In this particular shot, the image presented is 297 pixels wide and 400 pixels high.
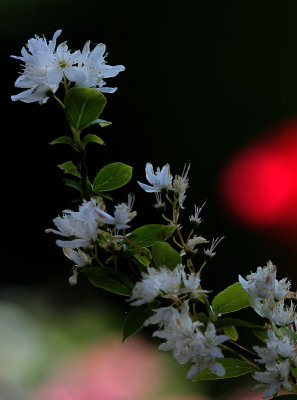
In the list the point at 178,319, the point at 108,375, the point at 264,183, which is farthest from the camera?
the point at 264,183

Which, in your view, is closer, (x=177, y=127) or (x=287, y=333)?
(x=287, y=333)

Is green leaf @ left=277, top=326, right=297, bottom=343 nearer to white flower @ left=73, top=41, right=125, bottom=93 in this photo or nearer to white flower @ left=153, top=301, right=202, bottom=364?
white flower @ left=153, top=301, right=202, bottom=364

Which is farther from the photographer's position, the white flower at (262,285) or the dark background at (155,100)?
the dark background at (155,100)

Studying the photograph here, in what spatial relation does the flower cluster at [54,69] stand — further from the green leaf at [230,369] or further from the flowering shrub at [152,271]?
the green leaf at [230,369]

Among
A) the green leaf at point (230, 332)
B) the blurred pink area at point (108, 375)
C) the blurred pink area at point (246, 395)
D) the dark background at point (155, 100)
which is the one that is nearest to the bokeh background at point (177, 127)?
the dark background at point (155, 100)

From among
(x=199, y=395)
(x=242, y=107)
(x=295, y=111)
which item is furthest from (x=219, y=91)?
(x=199, y=395)

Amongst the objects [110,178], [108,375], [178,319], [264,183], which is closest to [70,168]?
[110,178]

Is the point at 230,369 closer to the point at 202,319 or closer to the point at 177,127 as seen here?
the point at 202,319
